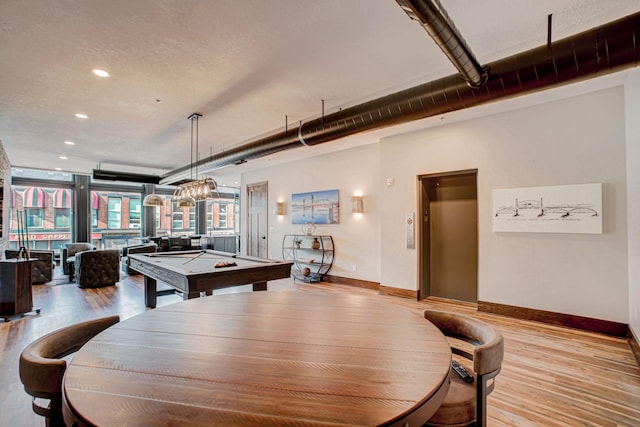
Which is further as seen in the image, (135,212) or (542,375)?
(135,212)

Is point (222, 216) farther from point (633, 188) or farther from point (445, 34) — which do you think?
point (633, 188)

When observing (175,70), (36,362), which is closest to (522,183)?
(175,70)

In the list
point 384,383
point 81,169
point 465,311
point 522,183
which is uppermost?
point 81,169

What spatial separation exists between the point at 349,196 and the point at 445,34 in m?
4.74

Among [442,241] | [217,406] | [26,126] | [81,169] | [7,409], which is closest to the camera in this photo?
[217,406]

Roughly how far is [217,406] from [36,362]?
2.58 feet

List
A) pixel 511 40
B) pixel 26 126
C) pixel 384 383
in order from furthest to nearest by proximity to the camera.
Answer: pixel 26 126 < pixel 511 40 < pixel 384 383

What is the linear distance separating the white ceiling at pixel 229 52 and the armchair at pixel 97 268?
2700 millimetres

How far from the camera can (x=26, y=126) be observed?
193 inches

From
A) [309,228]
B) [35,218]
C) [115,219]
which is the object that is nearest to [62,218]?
[35,218]

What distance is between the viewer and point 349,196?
6.59 metres

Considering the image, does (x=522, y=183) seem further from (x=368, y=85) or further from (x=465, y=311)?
(x=368, y=85)

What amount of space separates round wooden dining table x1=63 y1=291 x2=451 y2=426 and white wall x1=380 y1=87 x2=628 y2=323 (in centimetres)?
330

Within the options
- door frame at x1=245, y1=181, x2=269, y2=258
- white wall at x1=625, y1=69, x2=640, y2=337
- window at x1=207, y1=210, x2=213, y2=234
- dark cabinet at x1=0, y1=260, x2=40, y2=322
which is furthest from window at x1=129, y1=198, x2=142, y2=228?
white wall at x1=625, y1=69, x2=640, y2=337
